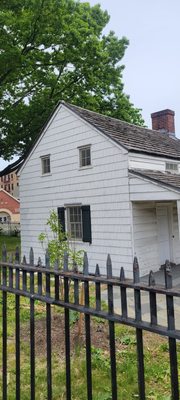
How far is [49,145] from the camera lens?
49.7 feet

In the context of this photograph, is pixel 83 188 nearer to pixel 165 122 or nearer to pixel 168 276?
pixel 165 122

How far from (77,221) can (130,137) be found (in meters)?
4.34

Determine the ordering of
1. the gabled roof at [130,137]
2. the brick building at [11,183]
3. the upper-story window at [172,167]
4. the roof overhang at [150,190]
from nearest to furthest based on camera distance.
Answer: the roof overhang at [150,190]
the gabled roof at [130,137]
the upper-story window at [172,167]
the brick building at [11,183]

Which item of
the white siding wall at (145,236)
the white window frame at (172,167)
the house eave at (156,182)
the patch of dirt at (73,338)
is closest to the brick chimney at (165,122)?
the white window frame at (172,167)

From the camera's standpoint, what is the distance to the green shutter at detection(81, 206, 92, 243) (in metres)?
12.9

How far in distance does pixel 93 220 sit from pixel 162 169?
377cm

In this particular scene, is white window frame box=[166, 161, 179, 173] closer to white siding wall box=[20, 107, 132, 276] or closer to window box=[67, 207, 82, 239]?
white siding wall box=[20, 107, 132, 276]

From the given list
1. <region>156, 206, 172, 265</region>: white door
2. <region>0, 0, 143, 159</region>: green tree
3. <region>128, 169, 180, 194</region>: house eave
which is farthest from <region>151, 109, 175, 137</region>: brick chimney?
<region>128, 169, 180, 194</region>: house eave

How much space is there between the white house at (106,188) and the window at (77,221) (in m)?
0.04

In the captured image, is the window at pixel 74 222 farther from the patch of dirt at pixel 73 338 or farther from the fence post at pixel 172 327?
the fence post at pixel 172 327

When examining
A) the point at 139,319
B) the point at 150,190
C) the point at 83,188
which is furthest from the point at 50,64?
the point at 139,319

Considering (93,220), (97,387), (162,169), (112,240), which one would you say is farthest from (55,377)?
(162,169)

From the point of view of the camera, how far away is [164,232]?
13.3 meters

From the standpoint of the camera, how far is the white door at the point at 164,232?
12.9 m
